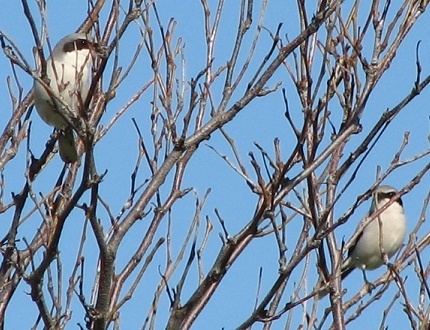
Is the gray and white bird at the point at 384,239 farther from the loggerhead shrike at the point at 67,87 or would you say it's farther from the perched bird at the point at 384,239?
the loggerhead shrike at the point at 67,87

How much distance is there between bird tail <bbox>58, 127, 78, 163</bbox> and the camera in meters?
4.25

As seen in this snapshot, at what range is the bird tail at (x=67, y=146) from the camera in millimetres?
4254

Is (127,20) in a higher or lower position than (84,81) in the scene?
lower

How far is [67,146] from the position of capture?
14.2ft

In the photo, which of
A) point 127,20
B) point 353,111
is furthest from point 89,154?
point 353,111

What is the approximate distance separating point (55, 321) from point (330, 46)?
4.14ft

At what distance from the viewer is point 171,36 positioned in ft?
12.8

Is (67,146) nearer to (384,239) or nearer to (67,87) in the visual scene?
(67,87)

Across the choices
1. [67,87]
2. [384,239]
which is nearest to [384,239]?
[384,239]

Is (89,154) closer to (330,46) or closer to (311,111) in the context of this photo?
(311,111)

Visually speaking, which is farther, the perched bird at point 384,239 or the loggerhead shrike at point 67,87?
the perched bird at point 384,239

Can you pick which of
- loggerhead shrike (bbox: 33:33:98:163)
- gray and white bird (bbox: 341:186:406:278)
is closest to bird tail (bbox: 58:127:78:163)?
loggerhead shrike (bbox: 33:33:98:163)

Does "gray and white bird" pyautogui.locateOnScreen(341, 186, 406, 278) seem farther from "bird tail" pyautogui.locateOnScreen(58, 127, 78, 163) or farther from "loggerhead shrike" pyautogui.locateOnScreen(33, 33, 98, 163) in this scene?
"bird tail" pyautogui.locateOnScreen(58, 127, 78, 163)

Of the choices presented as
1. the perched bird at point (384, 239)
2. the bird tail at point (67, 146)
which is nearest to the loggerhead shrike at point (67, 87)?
the bird tail at point (67, 146)
